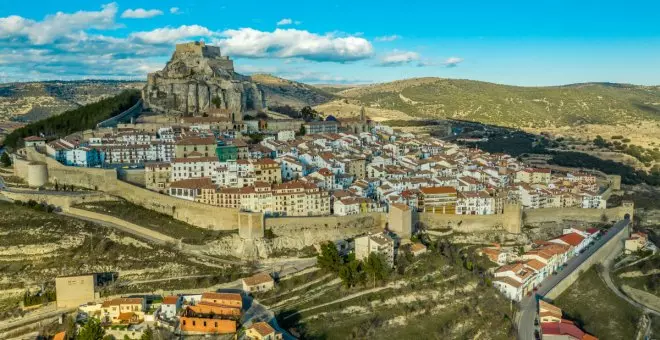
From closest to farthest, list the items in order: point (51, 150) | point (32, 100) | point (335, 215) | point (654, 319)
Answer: point (654, 319)
point (335, 215)
point (51, 150)
point (32, 100)

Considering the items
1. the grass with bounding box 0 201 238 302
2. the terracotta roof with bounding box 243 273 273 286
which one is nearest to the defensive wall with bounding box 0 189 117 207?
the grass with bounding box 0 201 238 302

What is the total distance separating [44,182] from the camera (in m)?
38.2

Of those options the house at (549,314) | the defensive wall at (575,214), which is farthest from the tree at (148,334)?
the defensive wall at (575,214)

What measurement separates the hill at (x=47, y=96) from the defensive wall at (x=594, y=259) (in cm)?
8297

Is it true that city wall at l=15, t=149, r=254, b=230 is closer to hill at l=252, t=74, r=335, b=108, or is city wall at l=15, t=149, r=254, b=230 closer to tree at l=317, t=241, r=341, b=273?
tree at l=317, t=241, r=341, b=273

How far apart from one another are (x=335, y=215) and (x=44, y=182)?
1845cm

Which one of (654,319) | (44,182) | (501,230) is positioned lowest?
(654,319)

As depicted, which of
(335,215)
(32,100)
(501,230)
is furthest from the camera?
(32,100)

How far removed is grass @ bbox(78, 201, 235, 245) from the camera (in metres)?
31.9

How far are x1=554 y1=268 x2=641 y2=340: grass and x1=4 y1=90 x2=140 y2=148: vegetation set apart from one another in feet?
125

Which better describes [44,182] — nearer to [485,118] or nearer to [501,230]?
[501,230]

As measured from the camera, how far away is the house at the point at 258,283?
27.8m

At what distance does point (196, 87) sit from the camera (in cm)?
5638

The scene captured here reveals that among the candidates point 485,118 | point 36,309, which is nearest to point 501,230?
point 36,309
